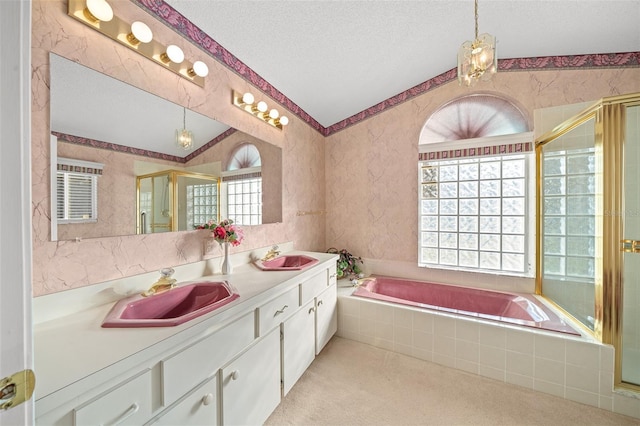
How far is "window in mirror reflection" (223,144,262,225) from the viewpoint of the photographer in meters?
1.93

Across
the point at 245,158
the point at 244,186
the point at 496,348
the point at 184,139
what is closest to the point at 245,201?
the point at 244,186

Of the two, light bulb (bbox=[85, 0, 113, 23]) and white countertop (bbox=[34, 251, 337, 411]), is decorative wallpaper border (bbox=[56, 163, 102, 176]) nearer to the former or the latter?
white countertop (bbox=[34, 251, 337, 411])

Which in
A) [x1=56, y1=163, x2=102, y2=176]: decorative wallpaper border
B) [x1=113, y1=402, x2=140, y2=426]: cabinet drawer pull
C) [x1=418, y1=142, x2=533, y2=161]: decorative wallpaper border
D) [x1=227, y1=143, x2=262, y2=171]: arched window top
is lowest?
[x1=113, y1=402, x2=140, y2=426]: cabinet drawer pull

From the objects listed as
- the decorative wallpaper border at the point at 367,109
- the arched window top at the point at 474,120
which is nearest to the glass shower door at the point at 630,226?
the arched window top at the point at 474,120

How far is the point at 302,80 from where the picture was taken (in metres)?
2.39

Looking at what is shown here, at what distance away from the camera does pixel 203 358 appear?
3.39ft

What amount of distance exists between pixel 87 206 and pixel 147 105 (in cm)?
64

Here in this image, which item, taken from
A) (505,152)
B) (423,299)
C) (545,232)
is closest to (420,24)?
(505,152)

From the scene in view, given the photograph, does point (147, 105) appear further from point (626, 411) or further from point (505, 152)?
point (626, 411)

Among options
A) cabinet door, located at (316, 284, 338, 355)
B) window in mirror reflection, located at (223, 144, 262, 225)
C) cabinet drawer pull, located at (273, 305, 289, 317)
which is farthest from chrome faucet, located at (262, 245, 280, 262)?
cabinet drawer pull, located at (273, 305, 289, 317)

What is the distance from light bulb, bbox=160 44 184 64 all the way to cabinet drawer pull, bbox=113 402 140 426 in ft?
5.42

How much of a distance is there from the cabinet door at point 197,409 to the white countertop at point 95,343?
230 mm

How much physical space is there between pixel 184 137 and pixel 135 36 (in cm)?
54

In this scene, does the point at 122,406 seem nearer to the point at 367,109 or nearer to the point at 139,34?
the point at 139,34
